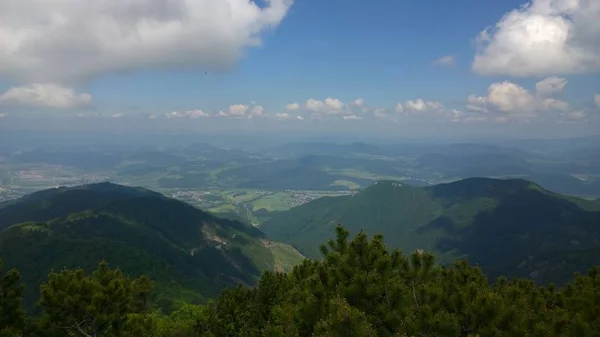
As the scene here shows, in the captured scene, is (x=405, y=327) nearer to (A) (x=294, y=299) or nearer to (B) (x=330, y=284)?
(B) (x=330, y=284)

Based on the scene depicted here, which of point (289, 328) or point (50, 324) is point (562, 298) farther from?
point (50, 324)

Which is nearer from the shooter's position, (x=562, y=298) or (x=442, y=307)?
(x=442, y=307)

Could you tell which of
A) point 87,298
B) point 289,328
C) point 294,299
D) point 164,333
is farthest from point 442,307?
point 164,333

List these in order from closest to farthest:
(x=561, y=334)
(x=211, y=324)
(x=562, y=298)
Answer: (x=561, y=334) < (x=562, y=298) < (x=211, y=324)

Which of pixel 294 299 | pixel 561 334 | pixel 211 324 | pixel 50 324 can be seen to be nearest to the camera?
pixel 561 334

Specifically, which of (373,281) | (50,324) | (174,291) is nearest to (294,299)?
(373,281)

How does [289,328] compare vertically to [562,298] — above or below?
above

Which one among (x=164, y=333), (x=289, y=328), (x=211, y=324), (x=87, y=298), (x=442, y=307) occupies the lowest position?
(x=164, y=333)
